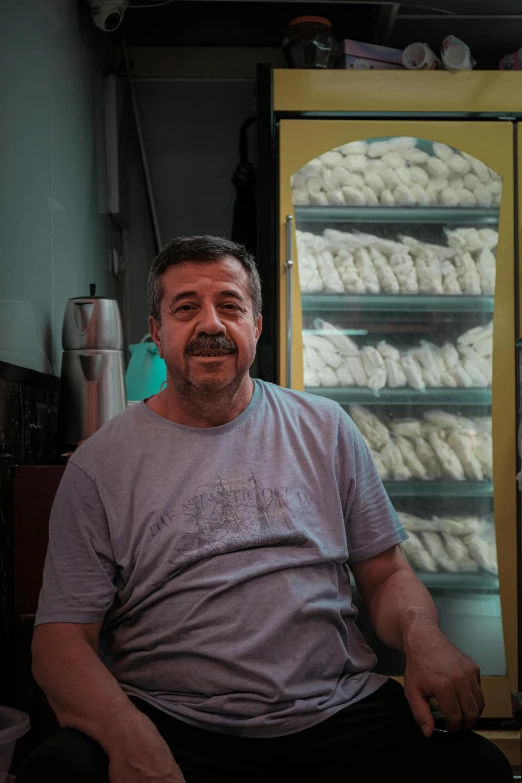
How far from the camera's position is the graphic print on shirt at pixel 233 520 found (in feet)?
4.84

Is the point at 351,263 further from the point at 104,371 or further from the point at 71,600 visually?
the point at 71,600

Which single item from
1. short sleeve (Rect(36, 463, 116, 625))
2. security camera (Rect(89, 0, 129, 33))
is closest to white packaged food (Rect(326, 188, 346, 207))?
security camera (Rect(89, 0, 129, 33))

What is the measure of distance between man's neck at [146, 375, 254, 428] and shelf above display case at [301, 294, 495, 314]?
4.45 feet

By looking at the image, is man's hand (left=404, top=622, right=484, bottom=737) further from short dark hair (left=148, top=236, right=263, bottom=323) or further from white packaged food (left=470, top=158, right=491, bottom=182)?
white packaged food (left=470, top=158, right=491, bottom=182)

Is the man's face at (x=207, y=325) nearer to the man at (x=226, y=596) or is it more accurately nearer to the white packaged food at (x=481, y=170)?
the man at (x=226, y=596)

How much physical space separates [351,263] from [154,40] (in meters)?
1.56

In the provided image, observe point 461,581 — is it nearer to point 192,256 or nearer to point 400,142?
point 400,142

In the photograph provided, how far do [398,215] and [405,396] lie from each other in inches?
25.7

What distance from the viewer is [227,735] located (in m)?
1.37

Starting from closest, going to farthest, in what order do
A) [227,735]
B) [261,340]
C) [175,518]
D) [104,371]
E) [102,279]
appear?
[227,735]
[175,518]
[104,371]
[261,340]
[102,279]

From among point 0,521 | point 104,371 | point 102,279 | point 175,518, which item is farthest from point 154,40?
point 175,518

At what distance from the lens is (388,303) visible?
301 centimetres

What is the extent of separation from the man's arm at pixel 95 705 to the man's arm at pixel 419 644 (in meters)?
0.41

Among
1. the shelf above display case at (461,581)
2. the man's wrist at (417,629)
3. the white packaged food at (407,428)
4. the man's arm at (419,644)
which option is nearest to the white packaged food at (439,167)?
the white packaged food at (407,428)
